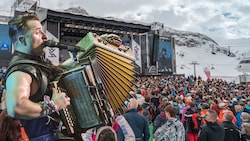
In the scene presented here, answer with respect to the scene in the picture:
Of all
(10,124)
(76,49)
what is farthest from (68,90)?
(10,124)

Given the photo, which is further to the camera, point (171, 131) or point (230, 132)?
point (230, 132)

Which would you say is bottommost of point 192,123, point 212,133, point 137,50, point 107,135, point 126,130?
point 192,123

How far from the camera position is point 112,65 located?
185 centimetres

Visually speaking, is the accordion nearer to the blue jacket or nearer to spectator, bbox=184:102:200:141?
the blue jacket

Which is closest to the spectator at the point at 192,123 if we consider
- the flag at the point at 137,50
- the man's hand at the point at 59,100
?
the man's hand at the point at 59,100

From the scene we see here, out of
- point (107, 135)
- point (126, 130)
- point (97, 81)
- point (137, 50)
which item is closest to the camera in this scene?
point (97, 81)

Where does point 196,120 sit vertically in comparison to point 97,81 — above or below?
below

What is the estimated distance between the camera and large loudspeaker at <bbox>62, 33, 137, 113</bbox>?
178cm

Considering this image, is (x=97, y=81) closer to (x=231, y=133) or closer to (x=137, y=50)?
(x=231, y=133)

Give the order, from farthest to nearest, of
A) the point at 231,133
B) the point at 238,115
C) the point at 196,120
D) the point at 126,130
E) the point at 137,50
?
the point at 137,50 < the point at 238,115 < the point at 196,120 < the point at 231,133 < the point at 126,130

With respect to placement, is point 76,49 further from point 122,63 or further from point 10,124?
point 10,124

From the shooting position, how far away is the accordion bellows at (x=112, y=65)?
1.78m

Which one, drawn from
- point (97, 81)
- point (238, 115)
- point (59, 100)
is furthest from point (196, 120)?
point (59, 100)

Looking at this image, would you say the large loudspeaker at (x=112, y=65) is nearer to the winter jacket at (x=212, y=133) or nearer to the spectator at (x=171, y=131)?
the spectator at (x=171, y=131)
